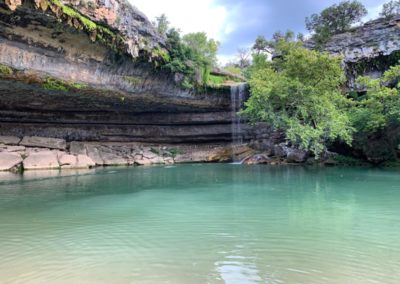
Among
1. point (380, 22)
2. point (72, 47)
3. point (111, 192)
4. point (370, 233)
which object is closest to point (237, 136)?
point (380, 22)

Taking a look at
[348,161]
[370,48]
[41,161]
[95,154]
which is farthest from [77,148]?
[370,48]

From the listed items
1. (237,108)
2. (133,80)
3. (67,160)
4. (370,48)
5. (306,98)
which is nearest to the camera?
(306,98)

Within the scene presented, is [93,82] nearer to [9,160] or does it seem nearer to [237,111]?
[9,160]

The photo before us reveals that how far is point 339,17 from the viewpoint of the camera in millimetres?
26891

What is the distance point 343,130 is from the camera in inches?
672

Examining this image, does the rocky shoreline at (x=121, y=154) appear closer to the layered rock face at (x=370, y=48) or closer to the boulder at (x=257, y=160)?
the boulder at (x=257, y=160)

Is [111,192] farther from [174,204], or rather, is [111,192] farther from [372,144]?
[372,144]

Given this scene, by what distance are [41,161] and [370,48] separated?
20.5 m

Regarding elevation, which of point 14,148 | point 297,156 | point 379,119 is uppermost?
point 379,119

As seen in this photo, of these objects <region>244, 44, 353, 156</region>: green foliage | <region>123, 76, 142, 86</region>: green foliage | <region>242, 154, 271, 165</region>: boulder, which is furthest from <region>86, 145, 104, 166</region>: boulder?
<region>244, 44, 353, 156</region>: green foliage

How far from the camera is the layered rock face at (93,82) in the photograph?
Result: 46.8 feet

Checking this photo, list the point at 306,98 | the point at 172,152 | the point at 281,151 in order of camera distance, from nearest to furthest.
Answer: the point at 306,98 → the point at 281,151 → the point at 172,152

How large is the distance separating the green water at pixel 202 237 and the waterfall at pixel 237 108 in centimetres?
1517

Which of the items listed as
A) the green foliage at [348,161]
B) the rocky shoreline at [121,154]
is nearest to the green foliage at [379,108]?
the green foliage at [348,161]
